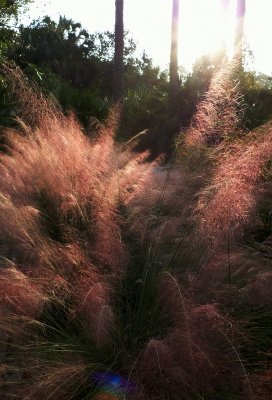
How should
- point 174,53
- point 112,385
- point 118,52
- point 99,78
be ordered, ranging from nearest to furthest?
point 112,385
point 118,52
point 174,53
point 99,78

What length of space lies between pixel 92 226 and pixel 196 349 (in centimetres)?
163

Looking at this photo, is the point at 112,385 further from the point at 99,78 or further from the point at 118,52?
the point at 99,78

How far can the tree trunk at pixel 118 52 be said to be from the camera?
20.9m

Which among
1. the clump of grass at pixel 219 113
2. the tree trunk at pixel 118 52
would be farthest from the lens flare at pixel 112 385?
the tree trunk at pixel 118 52

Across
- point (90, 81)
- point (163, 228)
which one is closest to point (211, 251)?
point (163, 228)

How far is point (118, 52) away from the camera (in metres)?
21.4

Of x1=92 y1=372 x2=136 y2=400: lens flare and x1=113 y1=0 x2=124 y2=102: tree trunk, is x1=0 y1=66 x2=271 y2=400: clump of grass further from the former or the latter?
x1=113 y1=0 x2=124 y2=102: tree trunk

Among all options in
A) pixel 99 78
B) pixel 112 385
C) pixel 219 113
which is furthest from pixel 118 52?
pixel 112 385

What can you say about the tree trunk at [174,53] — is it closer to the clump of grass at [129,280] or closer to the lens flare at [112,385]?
the clump of grass at [129,280]

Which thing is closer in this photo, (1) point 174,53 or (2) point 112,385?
→ (2) point 112,385

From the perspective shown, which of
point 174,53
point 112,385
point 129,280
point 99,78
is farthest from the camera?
point 99,78

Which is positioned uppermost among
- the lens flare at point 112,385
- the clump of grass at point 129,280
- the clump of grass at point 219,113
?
the clump of grass at point 219,113

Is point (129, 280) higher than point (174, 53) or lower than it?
lower

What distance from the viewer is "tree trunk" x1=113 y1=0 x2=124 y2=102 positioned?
68.4 feet
